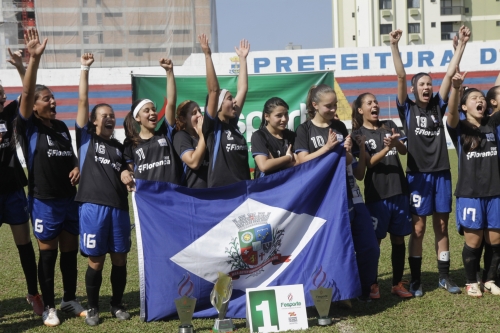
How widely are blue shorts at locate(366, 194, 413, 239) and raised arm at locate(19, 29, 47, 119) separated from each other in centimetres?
330

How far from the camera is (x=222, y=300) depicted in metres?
5.41

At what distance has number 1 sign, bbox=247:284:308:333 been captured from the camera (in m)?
5.37

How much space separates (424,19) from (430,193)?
215 feet

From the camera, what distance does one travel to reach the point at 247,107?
1305 centimetres

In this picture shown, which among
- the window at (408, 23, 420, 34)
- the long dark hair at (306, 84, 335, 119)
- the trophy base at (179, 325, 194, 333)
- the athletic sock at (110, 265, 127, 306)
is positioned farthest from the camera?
the window at (408, 23, 420, 34)

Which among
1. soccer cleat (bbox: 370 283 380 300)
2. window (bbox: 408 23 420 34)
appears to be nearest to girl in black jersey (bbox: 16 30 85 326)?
soccer cleat (bbox: 370 283 380 300)

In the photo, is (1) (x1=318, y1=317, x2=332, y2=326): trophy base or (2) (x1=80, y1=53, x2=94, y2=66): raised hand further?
(2) (x1=80, y1=53, x2=94, y2=66): raised hand

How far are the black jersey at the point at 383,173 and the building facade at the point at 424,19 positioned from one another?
62.5 m

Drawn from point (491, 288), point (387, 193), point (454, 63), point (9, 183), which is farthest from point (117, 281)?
point (454, 63)

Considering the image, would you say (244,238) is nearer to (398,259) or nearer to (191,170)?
(191,170)

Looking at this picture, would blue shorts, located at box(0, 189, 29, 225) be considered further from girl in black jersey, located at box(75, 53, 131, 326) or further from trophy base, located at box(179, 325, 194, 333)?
trophy base, located at box(179, 325, 194, 333)

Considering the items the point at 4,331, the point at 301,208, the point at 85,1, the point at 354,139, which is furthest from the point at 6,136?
the point at 85,1

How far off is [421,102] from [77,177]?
11.2 feet

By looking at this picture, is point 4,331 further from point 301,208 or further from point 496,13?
point 496,13
